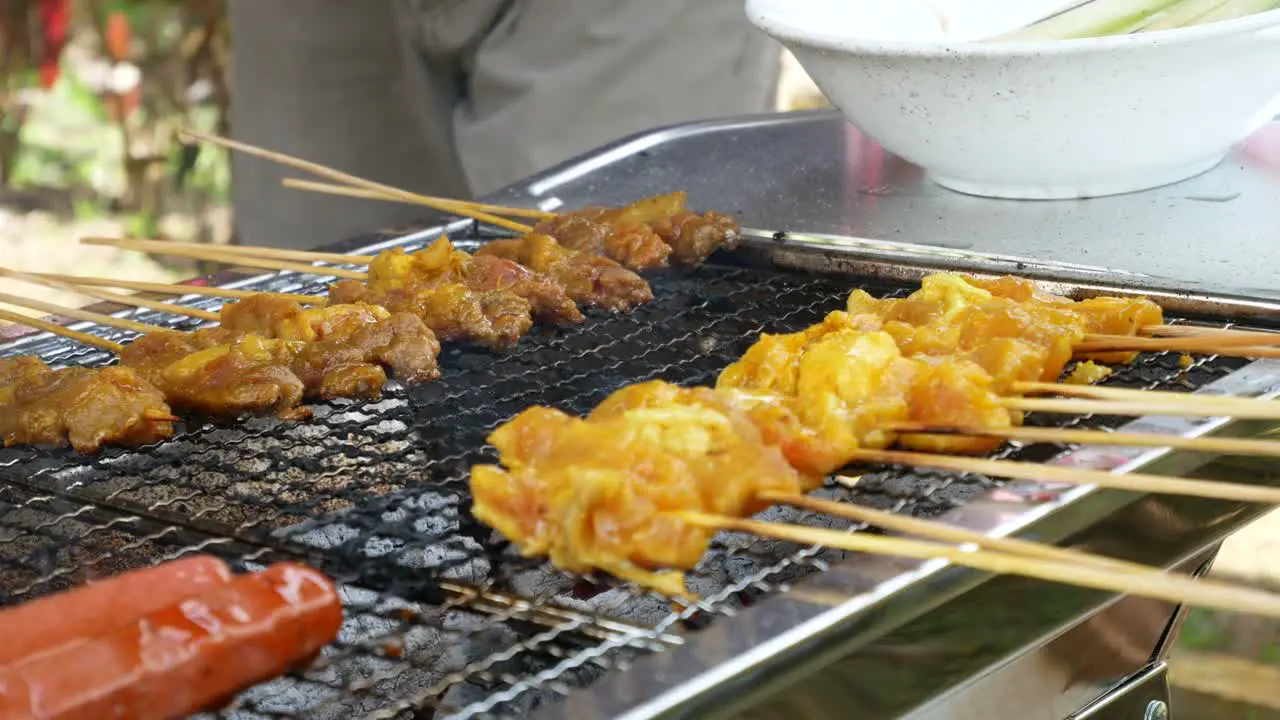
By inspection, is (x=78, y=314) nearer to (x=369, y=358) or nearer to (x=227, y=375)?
(x=227, y=375)

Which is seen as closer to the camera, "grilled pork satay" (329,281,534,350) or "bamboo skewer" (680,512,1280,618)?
"bamboo skewer" (680,512,1280,618)

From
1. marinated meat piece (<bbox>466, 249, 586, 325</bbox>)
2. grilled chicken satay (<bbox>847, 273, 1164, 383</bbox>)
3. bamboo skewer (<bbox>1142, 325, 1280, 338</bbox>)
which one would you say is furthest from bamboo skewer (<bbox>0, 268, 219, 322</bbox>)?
bamboo skewer (<bbox>1142, 325, 1280, 338</bbox>)

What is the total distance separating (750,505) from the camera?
1.97m

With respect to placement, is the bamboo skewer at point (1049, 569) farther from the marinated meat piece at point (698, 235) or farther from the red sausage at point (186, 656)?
the marinated meat piece at point (698, 235)

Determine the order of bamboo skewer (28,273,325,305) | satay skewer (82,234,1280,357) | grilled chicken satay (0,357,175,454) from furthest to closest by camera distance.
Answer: bamboo skewer (28,273,325,305), grilled chicken satay (0,357,175,454), satay skewer (82,234,1280,357)

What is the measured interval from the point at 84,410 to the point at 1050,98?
212 centimetres

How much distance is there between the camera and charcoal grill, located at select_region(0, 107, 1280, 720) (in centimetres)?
165

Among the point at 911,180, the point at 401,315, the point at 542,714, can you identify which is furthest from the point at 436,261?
the point at 542,714

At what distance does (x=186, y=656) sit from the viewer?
1541 millimetres

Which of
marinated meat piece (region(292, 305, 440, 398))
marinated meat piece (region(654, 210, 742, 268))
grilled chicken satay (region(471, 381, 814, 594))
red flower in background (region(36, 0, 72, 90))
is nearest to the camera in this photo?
grilled chicken satay (region(471, 381, 814, 594))

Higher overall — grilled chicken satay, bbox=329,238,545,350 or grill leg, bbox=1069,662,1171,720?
grilled chicken satay, bbox=329,238,545,350

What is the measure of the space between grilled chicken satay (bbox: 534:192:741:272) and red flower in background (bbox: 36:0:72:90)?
23.2 ft

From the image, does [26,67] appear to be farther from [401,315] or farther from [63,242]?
[401,315]

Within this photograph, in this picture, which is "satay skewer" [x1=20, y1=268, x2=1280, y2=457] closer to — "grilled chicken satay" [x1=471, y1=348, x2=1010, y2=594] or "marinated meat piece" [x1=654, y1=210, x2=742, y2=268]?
"grilled chicken satay" [x1=471, y1=348, x2=1010, y2=594]
